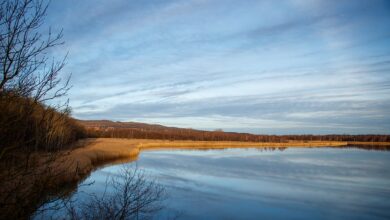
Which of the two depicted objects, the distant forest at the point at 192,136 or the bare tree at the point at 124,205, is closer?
the bare tree at the point at 124,205

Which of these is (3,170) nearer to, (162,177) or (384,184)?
(162,177)

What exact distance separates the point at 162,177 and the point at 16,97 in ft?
54.8

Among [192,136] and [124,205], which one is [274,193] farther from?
[192,136]

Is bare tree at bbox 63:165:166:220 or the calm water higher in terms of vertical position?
bare tree at bbox 63:165:166:220

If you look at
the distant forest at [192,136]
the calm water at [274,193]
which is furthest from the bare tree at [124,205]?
the distant forest at [192,136]

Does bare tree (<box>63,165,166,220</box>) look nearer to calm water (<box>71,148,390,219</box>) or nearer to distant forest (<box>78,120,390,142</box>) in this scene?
calm water (<box>71,148,390,219</box>)

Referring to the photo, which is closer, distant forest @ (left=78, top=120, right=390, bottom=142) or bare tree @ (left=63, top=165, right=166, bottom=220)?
bare tree @ (left=63, top=165, right=166, bottom=220)

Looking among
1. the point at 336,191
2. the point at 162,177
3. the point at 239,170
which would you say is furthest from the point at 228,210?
the point at 239,170

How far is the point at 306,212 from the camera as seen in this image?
12.8 meters

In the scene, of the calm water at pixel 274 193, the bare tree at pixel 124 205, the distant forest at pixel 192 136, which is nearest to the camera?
the bare tree at pixel 124 205

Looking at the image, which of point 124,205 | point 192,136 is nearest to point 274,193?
point 124,205

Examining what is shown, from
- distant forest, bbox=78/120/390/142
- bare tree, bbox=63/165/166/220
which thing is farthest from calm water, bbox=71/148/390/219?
distant forest, bbox=78/120/390/142

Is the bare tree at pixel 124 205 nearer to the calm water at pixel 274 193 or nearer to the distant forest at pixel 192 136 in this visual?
the calm water at pixel 274 193

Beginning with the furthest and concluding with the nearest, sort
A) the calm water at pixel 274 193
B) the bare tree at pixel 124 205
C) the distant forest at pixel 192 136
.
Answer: the distant forest at pixel 192 136
the calm water at pixel 274 193
the bare tree at pixel 124 205
